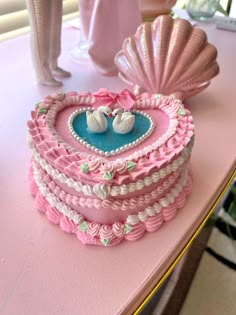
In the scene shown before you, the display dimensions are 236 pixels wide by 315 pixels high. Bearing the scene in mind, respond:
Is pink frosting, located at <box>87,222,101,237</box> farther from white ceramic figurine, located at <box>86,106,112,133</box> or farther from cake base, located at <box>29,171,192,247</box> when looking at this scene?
white ceramic figurine, located at <box>86,106,112,133</box>

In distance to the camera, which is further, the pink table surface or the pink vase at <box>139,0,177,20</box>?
the pink vase at <box>139,0,177,20</box>

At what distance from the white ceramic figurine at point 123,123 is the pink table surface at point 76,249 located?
13 cm

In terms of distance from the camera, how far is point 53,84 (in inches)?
27.9

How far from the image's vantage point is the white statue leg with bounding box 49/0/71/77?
67 centimetres

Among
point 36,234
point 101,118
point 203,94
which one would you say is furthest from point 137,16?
point 36,234

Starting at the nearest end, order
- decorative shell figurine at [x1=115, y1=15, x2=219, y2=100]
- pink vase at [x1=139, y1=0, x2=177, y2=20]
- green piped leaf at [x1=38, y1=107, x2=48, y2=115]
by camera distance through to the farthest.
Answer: green piped leaf at [x1=38, y1=107, x2=48, y2=115] → decorative shell figurine at [x1=115, y1=15, x2=219, y2=100] → pink vase at [x1=139, y1=0, x2=177, y2=20]

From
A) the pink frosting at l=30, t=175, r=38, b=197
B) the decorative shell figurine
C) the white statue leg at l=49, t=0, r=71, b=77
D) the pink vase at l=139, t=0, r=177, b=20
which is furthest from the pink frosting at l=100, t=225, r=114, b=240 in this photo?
the pink vase at l=139, t=0, r=177, b=20

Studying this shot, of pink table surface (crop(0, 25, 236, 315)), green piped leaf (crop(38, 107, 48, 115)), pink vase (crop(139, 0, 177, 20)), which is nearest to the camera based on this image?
pink table surface (crop(0, 25, 236, 315))

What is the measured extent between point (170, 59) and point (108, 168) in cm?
30

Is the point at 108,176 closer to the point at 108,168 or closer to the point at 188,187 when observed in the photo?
the point at 108,168

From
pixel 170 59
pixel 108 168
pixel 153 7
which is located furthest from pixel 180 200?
pixel 153 7

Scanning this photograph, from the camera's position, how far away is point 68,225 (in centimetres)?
44

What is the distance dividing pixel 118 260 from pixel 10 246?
12cm

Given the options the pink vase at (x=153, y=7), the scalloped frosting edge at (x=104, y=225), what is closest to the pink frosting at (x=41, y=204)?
the scalloped frosting edge at (x=104, y=225)
